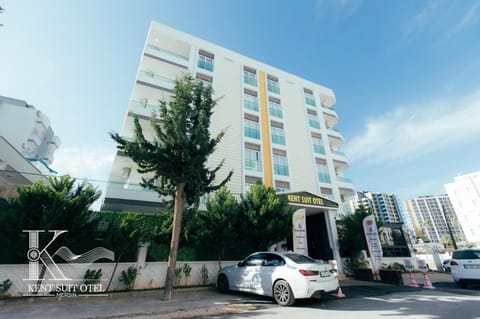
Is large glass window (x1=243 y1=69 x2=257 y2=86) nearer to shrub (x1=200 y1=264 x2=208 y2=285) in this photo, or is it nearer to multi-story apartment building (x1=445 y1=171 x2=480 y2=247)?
shrub (x1=200 y1=264 x2=208 y2=285)

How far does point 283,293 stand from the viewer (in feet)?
18.5

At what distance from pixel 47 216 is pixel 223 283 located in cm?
642

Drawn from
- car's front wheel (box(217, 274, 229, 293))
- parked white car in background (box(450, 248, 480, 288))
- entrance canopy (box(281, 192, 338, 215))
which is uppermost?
entrance canopy (box(281, 192, 338, 215))

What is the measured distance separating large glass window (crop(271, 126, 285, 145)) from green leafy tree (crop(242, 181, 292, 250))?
9.22 metres

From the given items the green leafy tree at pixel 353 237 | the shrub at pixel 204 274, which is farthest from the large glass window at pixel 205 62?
the green leafy tree at pixel 353 237

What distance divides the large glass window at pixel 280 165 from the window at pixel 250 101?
527cm

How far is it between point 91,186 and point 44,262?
282 cm

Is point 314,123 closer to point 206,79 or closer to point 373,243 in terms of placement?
point 206,79

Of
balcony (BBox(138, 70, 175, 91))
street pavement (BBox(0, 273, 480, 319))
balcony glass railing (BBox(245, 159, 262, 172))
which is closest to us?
street pavement (BBox(0, 273, 480, 319))

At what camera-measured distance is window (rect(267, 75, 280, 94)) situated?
887 inches

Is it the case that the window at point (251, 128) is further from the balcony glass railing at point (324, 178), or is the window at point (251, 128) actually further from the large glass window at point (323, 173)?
the balcony glass railing at point (324, 178)

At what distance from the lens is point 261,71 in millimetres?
22938

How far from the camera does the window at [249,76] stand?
21438 mm

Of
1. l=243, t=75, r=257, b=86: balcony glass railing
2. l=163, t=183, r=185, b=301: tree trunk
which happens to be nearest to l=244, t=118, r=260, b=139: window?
l=243, t=75, r=257, b=86: balcony glass railing
